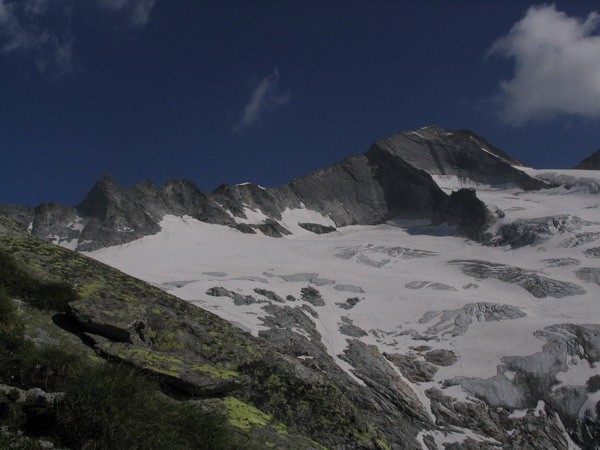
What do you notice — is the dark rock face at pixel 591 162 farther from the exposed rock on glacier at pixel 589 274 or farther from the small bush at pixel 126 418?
the small bush at pixel 126 418

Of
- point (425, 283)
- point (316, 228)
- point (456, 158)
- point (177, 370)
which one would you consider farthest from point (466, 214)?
point (177, 370)

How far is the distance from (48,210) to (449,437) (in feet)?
381

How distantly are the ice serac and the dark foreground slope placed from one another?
17343cm

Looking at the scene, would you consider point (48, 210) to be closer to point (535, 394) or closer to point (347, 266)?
point (347, 266)

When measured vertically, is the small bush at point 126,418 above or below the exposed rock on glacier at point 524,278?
below

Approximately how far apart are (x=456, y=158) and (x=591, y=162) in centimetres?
4553

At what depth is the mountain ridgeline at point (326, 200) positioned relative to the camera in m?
125

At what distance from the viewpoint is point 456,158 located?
189 metres

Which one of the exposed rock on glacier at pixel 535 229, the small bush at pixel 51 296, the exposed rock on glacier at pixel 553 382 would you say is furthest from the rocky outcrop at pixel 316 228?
the small bush at pixel 51 296

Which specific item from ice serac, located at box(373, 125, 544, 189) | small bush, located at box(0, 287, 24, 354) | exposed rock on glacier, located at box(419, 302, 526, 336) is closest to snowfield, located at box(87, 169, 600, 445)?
exposed rock on glacier, located at box(419, 302, 526, 336)

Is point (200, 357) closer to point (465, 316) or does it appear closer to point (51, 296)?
point (51, 296)


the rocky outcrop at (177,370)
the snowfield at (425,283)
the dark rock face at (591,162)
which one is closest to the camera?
the rocky outcrop at (177,370)

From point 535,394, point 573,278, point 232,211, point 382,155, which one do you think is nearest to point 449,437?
point 535,394

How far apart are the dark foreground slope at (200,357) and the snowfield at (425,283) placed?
3883 cm
